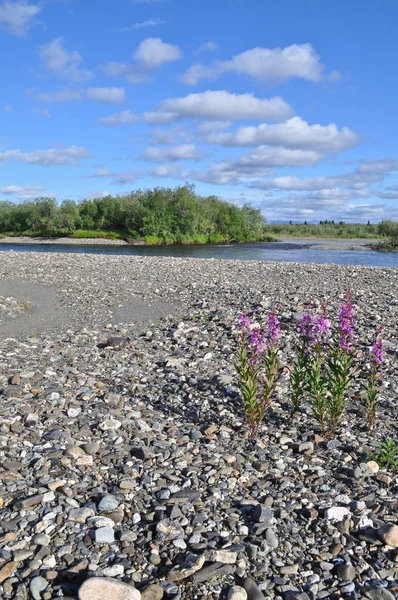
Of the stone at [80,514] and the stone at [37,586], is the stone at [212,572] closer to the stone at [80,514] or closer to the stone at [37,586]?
the stone at [37,586]

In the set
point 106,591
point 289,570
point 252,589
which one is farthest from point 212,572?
point 106,591

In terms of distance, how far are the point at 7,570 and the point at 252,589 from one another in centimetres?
212

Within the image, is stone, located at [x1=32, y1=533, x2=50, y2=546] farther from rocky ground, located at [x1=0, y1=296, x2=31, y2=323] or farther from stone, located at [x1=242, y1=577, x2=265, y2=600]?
rocky ground, located at [x1=0, y1=296, x2=31, y2=323]

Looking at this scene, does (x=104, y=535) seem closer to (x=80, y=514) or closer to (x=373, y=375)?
(x=80, y=514)

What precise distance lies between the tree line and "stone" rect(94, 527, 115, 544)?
94.6 metres

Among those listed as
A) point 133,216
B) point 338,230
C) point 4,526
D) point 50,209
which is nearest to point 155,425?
point 4,526

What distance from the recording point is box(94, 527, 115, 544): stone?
4629mm

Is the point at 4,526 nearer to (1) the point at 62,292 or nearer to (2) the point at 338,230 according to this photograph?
(1) the point at 62,292

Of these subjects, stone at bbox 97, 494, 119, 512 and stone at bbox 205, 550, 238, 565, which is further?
stone at bbox 97, 494, 119, 512

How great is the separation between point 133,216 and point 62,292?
88.5m

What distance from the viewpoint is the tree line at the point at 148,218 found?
100125mm

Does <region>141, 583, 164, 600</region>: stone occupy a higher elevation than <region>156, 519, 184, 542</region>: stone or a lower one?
lower

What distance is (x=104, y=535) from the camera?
468cm

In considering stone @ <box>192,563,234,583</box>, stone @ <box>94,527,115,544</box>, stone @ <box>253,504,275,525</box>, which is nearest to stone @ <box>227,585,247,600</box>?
stone @ <box>192,563,234,583</box>
